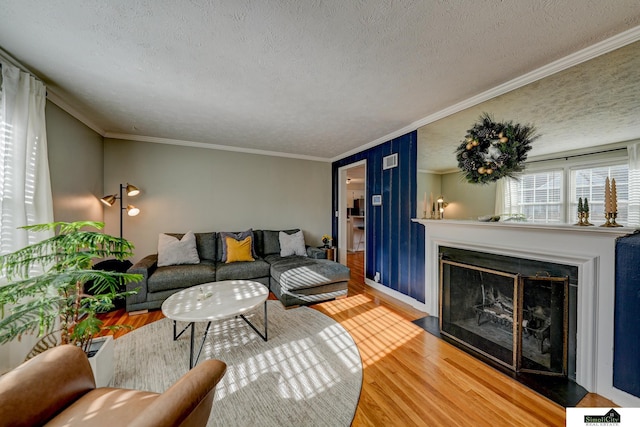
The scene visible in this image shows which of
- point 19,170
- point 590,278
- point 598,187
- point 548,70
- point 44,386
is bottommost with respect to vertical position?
point 44,386

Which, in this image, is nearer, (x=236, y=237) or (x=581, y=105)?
(x=581, y=105)

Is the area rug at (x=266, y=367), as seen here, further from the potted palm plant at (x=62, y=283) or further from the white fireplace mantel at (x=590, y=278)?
the white fireplace mantel at (x=590, y=278)

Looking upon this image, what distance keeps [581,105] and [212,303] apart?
11.6ft

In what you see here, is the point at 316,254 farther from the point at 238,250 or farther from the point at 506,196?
the point at 506,196

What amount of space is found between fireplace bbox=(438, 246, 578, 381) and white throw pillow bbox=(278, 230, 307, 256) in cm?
228

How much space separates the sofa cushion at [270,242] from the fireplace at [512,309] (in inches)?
107

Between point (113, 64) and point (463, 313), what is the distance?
156 inches

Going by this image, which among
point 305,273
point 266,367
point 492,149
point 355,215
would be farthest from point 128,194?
point 355,215

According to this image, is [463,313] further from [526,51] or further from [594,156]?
[526,51]

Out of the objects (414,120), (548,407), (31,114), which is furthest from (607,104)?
(31,114)

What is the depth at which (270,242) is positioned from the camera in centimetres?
414

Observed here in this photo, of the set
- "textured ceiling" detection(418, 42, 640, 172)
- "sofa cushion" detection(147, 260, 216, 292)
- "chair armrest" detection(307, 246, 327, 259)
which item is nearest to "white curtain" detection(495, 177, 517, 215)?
"textured ceiling" detection(418, 42, 640, 172)

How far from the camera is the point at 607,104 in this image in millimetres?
1680

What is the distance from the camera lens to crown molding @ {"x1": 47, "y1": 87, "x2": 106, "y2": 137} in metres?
2.22
